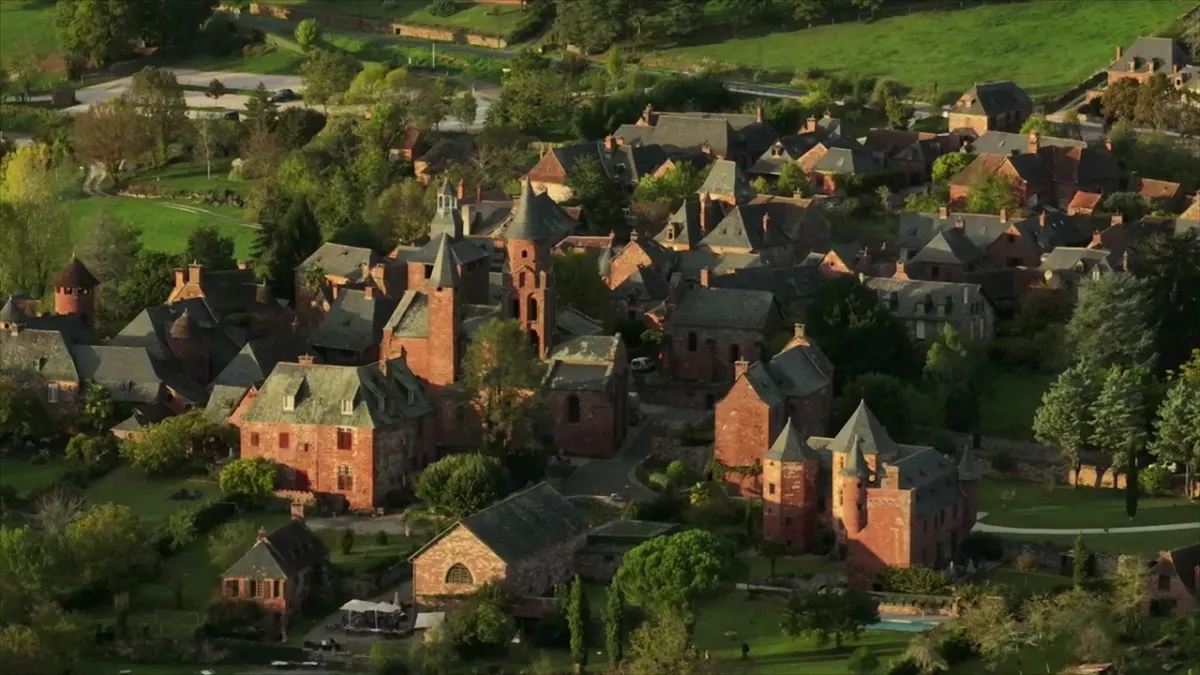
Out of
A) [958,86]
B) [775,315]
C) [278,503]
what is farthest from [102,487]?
[958,86]

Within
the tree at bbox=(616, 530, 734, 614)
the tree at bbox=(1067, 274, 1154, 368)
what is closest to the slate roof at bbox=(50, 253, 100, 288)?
the tree at bbox=(616, 530, 734, 614)

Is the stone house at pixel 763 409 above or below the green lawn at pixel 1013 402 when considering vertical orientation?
above

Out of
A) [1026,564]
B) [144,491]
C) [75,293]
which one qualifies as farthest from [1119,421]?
[75,293]

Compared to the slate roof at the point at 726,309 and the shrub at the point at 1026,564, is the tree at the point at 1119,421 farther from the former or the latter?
the slate roof at the point at 726,309

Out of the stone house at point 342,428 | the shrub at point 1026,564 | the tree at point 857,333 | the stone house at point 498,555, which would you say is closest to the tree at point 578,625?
the stone house at point 498,555

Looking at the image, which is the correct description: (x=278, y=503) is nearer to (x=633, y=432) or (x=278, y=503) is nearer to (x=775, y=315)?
(x=633, y=432)

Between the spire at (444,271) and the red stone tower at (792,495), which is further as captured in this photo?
the spire at (444,271)

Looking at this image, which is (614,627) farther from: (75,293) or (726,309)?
(75,293)
